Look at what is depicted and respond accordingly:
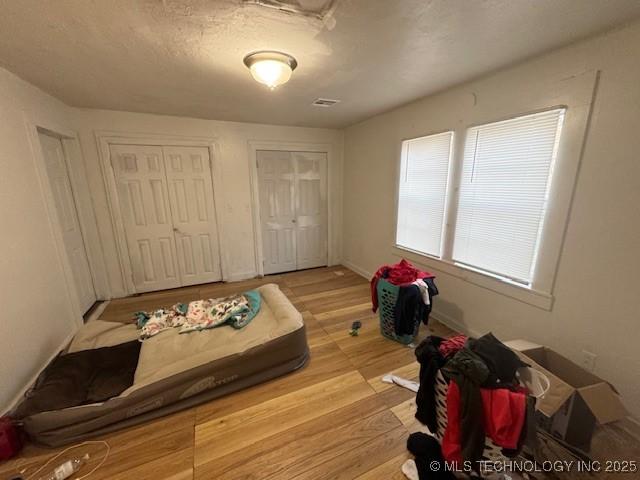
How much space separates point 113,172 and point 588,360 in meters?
4.87

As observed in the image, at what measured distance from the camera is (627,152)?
149cm

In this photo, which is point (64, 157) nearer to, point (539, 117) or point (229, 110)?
point (229, 110)

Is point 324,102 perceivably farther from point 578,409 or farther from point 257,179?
point 578,409

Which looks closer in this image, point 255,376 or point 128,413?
point 128,413

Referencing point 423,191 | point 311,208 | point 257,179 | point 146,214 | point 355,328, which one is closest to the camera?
point 355,328

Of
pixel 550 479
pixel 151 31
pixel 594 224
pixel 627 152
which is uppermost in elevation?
pixel 151 31

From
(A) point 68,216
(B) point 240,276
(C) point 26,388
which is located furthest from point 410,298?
(A) point 68,216

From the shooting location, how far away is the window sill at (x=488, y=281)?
1.94 m

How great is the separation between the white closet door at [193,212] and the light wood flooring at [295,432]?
2.33 metres

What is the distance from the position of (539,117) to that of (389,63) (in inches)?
45.3

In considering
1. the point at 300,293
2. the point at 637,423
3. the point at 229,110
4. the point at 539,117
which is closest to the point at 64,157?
the point at 229,110

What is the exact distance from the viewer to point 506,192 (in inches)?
82.6

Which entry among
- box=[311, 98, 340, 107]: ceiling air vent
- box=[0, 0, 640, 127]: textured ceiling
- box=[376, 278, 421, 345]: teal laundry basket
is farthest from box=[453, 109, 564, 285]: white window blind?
box=[311, 98, 340, 107]: ceiling air vent

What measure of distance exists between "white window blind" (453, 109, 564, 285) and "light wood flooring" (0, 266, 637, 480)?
114 centimetres
